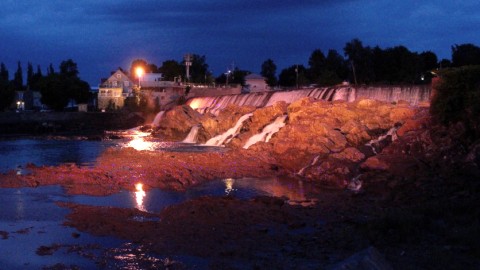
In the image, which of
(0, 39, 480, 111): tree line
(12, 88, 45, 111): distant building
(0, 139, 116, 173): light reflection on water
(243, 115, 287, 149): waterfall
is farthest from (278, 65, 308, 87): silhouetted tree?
(243, 115, 287, 149): waterfall

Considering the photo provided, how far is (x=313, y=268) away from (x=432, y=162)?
36.6 ft

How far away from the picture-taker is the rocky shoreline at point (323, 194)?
39.2 feet

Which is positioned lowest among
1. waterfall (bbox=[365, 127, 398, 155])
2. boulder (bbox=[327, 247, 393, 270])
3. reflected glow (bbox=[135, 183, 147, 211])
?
reflected glow (bbox=[135, 183, 147, 211])

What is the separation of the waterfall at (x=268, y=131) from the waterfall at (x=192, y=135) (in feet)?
35.7

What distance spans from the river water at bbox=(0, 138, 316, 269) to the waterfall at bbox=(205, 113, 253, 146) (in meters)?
13.0

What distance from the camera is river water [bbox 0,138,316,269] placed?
39.1ft

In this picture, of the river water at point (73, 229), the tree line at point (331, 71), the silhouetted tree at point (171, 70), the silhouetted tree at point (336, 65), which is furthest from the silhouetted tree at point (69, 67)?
the river water at point (73, 229)

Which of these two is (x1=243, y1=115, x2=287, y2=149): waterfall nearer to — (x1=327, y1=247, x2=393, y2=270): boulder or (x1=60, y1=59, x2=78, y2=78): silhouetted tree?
(x1=327, y1=247, x2=393, y2=270): boulder

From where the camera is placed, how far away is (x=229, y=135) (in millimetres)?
40562

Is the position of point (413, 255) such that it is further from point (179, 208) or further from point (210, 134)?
point (210, 134)

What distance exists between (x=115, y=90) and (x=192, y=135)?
51.3 meters

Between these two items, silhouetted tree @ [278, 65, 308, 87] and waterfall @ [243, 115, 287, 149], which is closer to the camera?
waterfall @ [243, 115, 287, 149]

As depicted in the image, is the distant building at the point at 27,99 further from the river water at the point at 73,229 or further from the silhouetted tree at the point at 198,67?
the river water at the point at 73,229

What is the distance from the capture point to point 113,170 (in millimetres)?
26234
